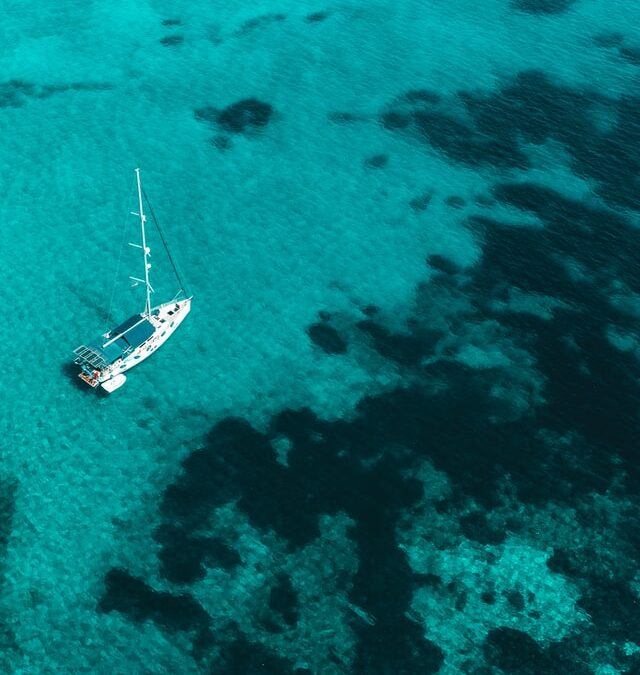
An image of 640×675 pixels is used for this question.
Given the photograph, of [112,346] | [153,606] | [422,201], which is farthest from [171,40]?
[153,606]

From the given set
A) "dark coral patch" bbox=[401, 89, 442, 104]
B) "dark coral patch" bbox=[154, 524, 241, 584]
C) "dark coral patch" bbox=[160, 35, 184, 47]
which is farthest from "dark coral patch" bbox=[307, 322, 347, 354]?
"dark coral patch" bbox=[160, 35, 184, 47]

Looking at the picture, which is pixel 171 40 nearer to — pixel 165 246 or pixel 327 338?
pixel 165 246

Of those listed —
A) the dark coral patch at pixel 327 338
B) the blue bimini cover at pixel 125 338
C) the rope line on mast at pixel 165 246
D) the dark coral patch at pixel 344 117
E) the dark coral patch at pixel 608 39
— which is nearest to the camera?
the blue bimini cover at pixel 125 338

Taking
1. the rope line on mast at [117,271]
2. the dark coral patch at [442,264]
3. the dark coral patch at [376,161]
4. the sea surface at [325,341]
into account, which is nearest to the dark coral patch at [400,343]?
the sea surface at [325,341]

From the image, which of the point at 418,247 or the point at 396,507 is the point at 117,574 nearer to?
the point at 396,507

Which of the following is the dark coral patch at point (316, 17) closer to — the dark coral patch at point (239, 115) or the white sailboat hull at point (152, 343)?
the dark coral patch at point (239, 115)

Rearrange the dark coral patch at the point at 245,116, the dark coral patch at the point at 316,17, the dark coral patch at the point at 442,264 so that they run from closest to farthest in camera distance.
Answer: the dark coral patch at the point at 442,264
the dark coral patch at the point at 245,116
the dark coral patch at the point at 316,17
